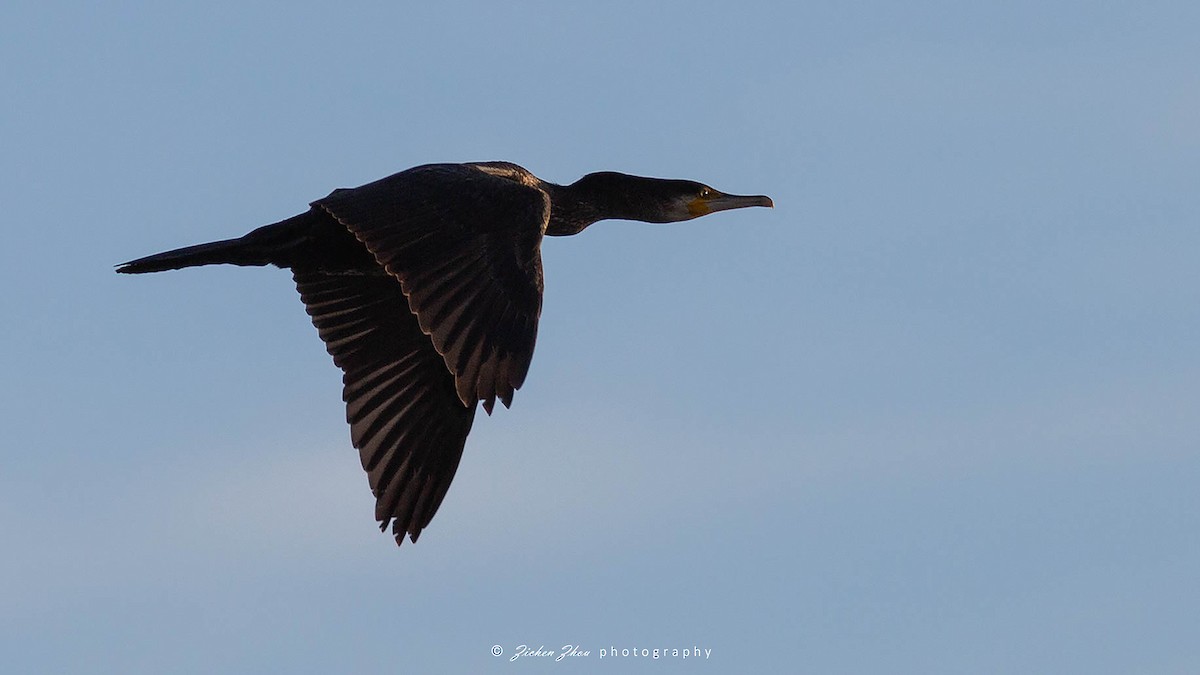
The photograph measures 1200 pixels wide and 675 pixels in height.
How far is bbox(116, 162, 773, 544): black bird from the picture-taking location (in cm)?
1442

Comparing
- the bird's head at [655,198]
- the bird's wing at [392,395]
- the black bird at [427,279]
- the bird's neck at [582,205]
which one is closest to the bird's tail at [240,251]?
the black bird at [427,279]

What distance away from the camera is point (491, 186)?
15.7 m

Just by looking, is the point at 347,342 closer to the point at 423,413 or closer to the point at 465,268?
the point at 423,413

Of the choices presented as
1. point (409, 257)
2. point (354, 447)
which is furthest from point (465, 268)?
point (354, 447)

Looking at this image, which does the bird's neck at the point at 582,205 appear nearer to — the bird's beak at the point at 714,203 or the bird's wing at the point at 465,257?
the bird's beak at the point at 714,203

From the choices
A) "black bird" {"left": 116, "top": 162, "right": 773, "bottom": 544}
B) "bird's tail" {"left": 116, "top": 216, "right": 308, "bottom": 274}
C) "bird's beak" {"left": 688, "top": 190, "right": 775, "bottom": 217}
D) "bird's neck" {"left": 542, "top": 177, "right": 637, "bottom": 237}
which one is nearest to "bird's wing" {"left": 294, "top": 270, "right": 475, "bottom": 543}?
"black bird" {"left": 116, "top": 162, "right": 773, "bottom": 544}

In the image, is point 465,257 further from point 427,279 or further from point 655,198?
point 655,198

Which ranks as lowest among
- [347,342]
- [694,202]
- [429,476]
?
[429,476]

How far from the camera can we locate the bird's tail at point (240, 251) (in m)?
16.3

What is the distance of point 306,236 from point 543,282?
2.51 m

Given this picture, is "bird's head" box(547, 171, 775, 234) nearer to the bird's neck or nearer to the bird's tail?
the bird's neck

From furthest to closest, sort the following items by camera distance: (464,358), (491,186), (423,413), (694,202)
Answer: (694,202), (423,413), (491,186), (464,358)

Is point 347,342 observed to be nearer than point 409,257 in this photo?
No

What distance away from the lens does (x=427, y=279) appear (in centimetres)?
1455
